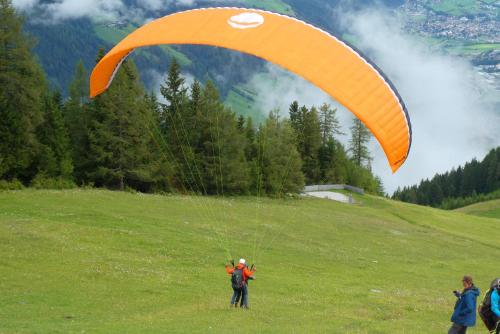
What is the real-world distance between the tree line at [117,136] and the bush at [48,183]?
0.08 meters

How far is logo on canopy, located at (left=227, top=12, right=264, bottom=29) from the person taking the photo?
14.6 metres

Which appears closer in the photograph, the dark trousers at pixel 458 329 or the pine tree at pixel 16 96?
the dark trousers at pixel 458 329

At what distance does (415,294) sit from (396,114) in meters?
12.7

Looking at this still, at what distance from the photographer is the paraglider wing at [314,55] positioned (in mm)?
13070

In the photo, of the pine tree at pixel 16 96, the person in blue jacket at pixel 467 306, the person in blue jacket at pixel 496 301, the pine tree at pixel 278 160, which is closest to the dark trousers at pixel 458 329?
the person in blue jacket at pixel 467 306

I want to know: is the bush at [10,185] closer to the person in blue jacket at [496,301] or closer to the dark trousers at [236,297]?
the dark trousers at [236,297]

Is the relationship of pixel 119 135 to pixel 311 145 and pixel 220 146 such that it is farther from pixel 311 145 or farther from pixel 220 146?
pixel 311 145

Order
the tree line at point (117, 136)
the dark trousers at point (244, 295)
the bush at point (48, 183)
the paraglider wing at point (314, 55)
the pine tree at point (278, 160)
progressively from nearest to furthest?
the paraglider wing at point (314, 55)
the dark trousers at point (244, 295)
the tree line at point (117, 136)
the bush at point (48, 183)
the pine tree at point (278, 160)

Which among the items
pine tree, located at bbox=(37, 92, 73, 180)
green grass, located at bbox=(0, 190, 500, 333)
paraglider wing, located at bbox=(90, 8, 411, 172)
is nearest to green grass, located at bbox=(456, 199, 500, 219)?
green grass, located at bbox=(0, 190, 500, 333)

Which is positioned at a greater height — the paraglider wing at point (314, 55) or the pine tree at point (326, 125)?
the pine tree at point (326, 125)

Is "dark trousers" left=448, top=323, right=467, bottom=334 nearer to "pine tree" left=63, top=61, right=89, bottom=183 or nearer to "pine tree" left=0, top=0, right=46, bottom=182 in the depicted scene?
"pine tree" left=0, top=0, right=46, bottom=182

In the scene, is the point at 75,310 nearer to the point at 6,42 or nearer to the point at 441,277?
the point at 441,277

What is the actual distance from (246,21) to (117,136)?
3567cm

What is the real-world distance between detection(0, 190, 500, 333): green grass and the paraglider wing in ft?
18.0
